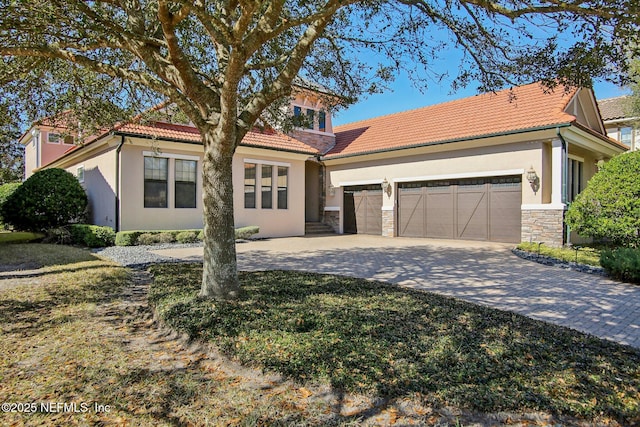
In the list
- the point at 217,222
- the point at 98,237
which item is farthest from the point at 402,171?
the point at 217,222

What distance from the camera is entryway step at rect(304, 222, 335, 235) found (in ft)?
61.2

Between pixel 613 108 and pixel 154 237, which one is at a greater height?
pixel 613 108

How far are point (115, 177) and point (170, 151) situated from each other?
2.07 m

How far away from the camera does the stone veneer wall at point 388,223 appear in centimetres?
1706

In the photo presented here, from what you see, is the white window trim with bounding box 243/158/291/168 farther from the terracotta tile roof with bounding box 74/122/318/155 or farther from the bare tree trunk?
the bare tree trunk

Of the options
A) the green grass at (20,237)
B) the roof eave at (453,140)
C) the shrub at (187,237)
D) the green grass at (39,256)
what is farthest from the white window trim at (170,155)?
the roof eave at (453,140)

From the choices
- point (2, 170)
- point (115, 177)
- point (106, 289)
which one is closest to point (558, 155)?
point (106, 289)

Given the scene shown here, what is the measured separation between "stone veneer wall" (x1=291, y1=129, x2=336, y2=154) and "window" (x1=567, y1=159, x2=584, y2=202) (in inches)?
433

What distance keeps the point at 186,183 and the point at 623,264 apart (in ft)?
43.9

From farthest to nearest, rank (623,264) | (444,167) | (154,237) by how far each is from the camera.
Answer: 1. (444,167)
2. (154,237)
3. (623,264)

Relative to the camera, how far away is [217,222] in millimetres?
5180

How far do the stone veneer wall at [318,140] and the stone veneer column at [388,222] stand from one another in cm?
518

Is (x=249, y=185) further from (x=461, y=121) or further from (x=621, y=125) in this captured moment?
(x=621, y=125)

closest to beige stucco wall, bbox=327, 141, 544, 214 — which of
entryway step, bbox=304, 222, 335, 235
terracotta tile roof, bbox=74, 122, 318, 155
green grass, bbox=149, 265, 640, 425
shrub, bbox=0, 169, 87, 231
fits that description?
entryway step, bbox=304, 222, 335, 235
